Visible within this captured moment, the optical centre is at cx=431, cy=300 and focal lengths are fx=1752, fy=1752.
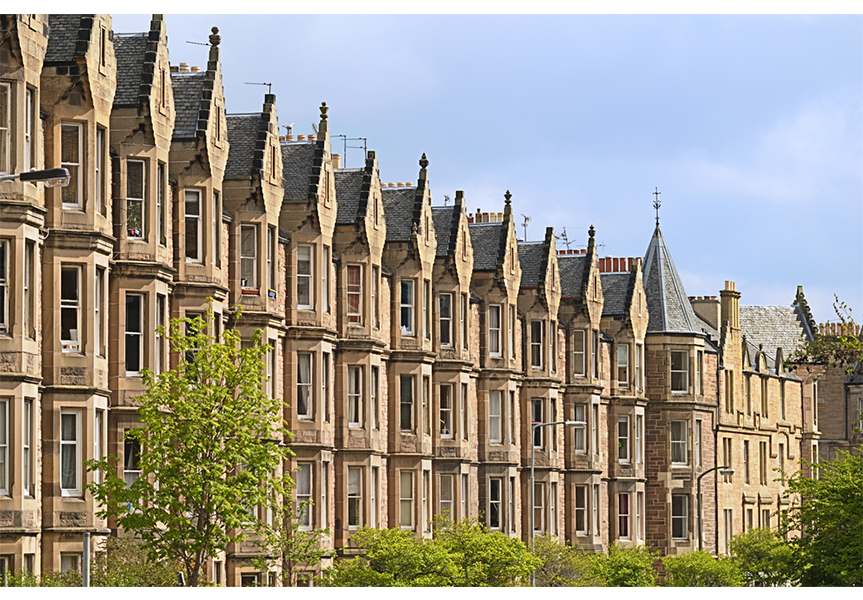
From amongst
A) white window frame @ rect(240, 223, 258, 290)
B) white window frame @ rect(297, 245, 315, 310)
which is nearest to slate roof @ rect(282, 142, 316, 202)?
white window frame @ rect(297, 245, 315, 310)

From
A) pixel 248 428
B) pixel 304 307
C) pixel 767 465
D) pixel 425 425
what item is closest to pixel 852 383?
pixel 767 465

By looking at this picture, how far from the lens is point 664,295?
3573 inches

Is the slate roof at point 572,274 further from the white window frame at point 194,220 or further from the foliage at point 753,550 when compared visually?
the white window frame at point 194,220

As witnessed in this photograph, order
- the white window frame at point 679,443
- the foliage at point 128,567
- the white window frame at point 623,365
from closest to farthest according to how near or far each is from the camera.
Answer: the foliage at point 128,567 < the white window frame at point 623,365 < the white window frame at point 679,443

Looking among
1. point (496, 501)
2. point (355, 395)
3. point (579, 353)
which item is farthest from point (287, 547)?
point (579, 353)

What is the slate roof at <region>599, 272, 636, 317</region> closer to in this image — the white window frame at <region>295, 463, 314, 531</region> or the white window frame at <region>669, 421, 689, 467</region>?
the white window frame at <region>669, 421, 689, 467</region>

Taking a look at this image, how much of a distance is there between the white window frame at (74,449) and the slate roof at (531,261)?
37121 mm

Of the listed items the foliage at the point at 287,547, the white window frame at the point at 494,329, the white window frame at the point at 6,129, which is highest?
the white window frame at the point at 6,129

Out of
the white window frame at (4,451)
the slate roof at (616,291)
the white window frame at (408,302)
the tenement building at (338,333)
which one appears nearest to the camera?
the white window frame at (4,451)

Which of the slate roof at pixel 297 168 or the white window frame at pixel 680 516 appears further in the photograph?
the white window frame at pixel 680 516

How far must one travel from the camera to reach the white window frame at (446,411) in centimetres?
6725

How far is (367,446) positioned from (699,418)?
3388 cm

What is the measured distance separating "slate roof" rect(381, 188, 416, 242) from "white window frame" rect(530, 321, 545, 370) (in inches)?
493

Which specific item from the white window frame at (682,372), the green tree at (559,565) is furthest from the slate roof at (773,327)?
the green tree at (559,565)
